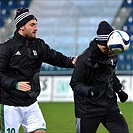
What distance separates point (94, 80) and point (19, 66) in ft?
2.96

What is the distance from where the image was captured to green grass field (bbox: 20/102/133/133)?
964cm

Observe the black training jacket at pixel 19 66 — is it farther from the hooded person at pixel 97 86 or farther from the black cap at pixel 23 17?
the hooded person at pixel 97 86

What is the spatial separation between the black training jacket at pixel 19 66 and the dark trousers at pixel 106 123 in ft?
2.34

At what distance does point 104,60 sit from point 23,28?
1066 millimetres

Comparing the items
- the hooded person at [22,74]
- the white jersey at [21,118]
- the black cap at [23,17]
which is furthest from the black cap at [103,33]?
the white jersey at [21,118]

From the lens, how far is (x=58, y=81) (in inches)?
636

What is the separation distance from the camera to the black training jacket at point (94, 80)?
5.46 m

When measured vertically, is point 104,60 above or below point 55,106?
above

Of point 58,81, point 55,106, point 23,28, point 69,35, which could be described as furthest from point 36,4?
point 23,28

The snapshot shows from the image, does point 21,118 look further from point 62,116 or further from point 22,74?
point 62,116

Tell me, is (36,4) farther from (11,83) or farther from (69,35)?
Result: (11,83)

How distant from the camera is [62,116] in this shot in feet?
39.1

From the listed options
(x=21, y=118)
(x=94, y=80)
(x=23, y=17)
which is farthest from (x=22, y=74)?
(x=94, y=80)

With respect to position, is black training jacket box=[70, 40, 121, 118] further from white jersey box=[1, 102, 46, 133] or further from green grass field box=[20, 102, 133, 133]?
green grass field box=[20, 102, 133, 133]
